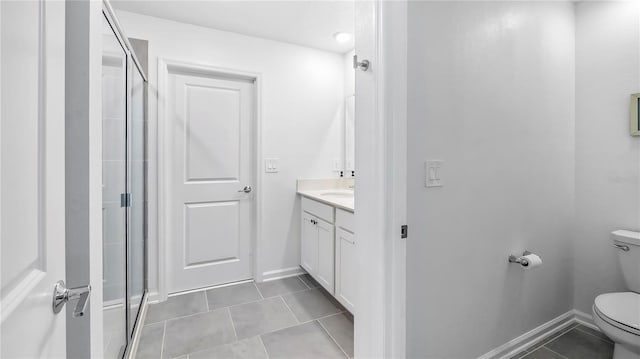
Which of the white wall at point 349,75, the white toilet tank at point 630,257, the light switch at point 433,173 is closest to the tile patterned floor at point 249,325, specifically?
the light switch at point 433,173

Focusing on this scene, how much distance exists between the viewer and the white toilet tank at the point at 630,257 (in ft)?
5.19

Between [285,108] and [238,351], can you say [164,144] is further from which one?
[238,351]

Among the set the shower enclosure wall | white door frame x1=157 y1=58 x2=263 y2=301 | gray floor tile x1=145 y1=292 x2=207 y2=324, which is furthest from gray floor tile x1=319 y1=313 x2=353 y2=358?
white door frame x1=157 y1=58 x2=263 y2=301

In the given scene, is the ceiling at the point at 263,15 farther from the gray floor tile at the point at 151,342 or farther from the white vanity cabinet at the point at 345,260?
the gray floor tile at the point at 151,342

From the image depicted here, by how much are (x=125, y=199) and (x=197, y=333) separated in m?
1.00

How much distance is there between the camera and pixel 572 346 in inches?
66.0

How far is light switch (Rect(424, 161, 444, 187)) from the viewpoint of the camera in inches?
48.2

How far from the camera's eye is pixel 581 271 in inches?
74.8

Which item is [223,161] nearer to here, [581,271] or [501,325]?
[501,325]

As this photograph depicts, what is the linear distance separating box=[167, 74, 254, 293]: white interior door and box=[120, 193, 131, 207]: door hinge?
2.63 feet

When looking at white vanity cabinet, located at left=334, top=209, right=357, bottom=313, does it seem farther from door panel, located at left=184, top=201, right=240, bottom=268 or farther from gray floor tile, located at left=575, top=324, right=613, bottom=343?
gray floor tile, located at left=575, top=324, right=613, bottom=343

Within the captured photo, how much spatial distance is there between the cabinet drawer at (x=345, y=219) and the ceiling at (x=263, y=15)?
1.55 m

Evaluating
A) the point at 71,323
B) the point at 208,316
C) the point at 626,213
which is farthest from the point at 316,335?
the point at 626,213
